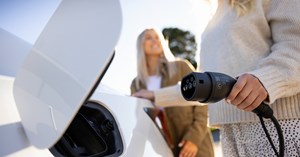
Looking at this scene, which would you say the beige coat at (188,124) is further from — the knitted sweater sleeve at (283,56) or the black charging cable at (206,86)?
the black charging cable at (206,86)

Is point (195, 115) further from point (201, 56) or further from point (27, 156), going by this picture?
point (27, 156)

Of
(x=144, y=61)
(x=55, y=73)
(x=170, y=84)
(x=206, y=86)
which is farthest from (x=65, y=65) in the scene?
(x=144, y=61)

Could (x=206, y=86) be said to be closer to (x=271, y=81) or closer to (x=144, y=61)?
(x=271, y=81)

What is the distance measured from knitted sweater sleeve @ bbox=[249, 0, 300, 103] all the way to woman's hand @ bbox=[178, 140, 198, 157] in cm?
116

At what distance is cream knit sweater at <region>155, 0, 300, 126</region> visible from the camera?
3.17ft

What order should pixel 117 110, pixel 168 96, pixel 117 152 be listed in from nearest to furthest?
pixel 117 152, pixel 117 110, pixel 168 96

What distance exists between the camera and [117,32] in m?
0.69

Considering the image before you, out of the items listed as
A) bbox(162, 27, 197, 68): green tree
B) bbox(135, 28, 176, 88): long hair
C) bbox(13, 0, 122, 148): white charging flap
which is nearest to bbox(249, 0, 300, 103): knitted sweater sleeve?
bbox(13, 0, 122, 148): white charging flap

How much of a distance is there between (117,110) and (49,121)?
1.56 feet

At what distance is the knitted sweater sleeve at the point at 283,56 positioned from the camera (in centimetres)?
94

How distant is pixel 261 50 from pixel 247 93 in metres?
0.27

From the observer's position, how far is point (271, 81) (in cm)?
93

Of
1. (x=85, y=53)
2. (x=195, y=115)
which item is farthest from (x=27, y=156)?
(x=195, y=115)

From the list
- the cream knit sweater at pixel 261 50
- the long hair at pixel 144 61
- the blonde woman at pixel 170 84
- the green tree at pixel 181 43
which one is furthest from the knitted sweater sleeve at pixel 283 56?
the green tree at pixel 181 43
